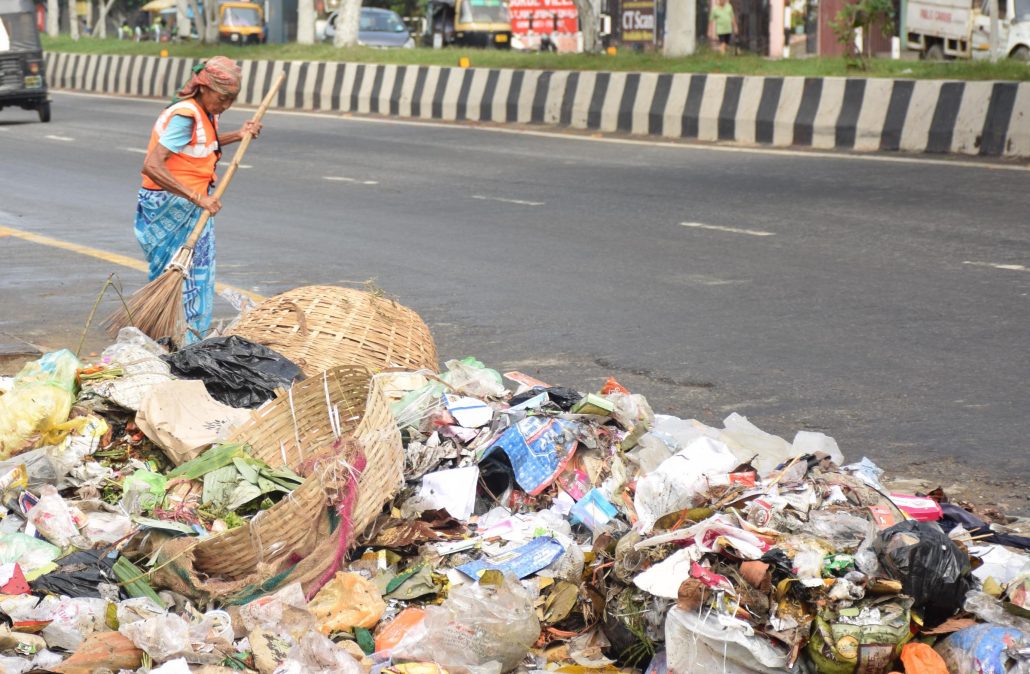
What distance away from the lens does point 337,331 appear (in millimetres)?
6164

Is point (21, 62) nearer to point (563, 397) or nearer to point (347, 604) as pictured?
point (563, 397)

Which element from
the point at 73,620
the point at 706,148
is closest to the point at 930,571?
the point at 73,620

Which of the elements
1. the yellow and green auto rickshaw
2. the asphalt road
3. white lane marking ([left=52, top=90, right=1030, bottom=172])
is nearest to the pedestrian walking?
the yellow and green auto rickshaw

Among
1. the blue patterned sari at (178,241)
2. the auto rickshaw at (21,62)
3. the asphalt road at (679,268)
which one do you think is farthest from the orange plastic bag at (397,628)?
the auto rickshaw at (21,62)

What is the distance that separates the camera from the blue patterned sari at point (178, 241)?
7.19 meters

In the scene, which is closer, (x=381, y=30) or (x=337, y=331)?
(x=337, y=331)

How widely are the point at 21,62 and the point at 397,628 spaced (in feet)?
76.4

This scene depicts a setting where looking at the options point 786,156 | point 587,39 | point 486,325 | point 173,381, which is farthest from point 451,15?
point 173,381

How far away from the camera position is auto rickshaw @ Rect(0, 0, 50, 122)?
83.3 ft

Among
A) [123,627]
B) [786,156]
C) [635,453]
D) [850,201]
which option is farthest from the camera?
[786,156]

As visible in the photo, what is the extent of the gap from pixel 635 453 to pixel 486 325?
10.3 ft

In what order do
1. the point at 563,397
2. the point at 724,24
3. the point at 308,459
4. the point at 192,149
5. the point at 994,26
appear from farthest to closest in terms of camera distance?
1. the point at 724,24
2. the point at 994,26
3. the point at 192,149
4. the point at 563,397
5. the point at 308,459

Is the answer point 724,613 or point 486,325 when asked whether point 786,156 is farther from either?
point 724,613

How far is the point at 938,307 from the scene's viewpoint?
27.3ft
